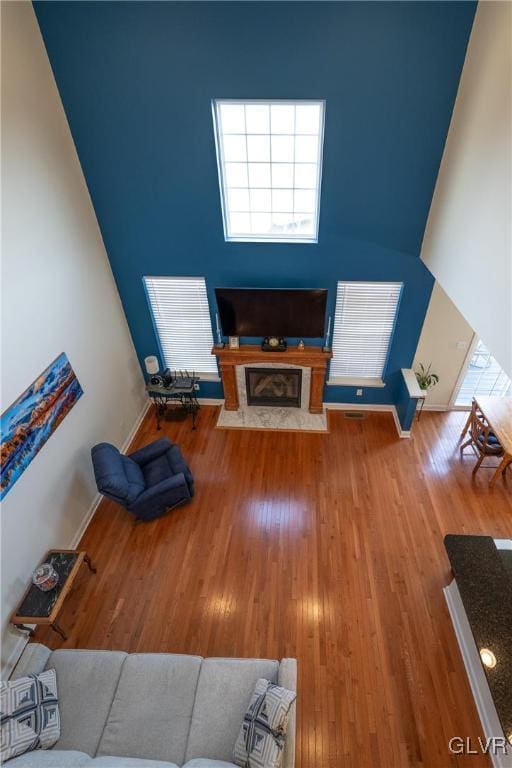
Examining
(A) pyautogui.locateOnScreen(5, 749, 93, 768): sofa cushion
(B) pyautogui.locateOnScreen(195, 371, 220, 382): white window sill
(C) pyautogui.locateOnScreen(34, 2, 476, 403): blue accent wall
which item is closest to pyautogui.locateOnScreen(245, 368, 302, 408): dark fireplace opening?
(B) pyautogui.locateOnScreen(195, 371, 220, 382): white window sill

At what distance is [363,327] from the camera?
207 inches

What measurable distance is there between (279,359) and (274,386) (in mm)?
680

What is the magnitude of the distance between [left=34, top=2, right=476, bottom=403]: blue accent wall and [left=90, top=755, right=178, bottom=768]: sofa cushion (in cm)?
474

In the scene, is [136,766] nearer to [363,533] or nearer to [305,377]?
[363,533]

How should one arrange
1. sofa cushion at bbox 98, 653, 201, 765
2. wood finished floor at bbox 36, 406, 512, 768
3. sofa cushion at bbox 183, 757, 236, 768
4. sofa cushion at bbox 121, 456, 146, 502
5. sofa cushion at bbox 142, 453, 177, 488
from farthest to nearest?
sofa cushion at bbox 142, 453, 177, 488 → sofa cushion at bbox 121, 456, 146, 502 → wood finished floor at bbox 36, 406, 512, 768 → sofa cushion at bbox 98, 653, 201, 765 → sofa cushion at bbox 183, 757, 236, 768

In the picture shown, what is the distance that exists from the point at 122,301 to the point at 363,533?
462 cm

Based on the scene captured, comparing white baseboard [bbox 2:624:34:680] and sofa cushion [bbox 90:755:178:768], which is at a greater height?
sofa cushion [bbox 90:755:178:768]

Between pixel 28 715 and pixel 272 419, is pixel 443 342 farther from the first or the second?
pixel 28 715

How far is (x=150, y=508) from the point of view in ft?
13.8

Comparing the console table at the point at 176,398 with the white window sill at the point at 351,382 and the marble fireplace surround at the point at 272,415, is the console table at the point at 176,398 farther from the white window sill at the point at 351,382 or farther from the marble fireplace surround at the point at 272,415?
the white window sill at the point at 351,382

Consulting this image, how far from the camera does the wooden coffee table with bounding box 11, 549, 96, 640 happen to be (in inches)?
124

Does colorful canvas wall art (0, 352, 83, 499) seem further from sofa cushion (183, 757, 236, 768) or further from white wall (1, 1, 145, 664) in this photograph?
sofa cushion (183, 757, 236, 768)

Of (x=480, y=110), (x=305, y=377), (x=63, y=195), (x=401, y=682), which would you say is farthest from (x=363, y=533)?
(x=63, y=195)

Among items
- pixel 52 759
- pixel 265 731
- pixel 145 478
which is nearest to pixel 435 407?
pixel 145 478
